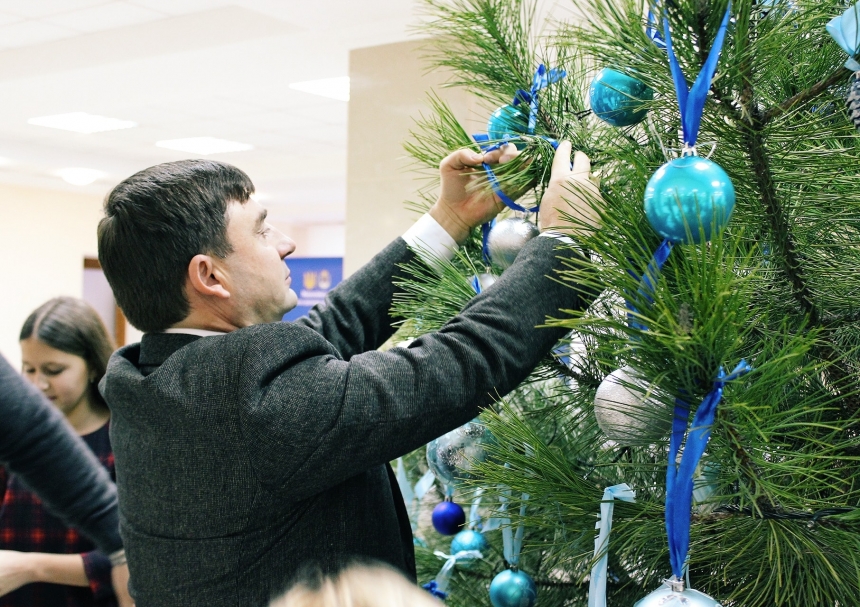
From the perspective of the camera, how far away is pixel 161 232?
2.97 ft

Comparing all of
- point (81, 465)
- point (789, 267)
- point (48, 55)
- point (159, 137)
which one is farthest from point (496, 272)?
point (159, 137)

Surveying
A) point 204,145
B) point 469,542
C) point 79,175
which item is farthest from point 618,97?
point 79,175

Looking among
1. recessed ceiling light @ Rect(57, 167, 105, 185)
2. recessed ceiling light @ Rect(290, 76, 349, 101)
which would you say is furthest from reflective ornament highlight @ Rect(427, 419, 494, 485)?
recessed ceiling light @ Rect(57, 167, 105, 185)

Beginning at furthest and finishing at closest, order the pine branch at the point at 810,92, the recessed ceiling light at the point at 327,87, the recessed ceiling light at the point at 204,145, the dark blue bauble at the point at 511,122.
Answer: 1. the recessed ceiling light at the point at 204,145
2. the recessed ceiling light at the point at 327,87
3. the dark blue bauble at the point at 511,122
4. the pine branch at the point at 810,92

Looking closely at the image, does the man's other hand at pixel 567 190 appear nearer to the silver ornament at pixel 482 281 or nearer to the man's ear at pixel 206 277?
the silver ornament at pixel 482 281

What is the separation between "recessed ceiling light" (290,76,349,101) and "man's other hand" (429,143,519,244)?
4.17 meters

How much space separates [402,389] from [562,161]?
0.25 m

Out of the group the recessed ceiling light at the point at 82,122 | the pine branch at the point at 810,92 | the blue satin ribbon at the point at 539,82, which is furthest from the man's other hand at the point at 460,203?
the recessed ceiling light at the point at 82,122

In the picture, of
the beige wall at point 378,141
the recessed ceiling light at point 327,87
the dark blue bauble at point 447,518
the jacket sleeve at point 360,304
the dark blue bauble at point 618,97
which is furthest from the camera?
the recessed ceiling light at point 327,87

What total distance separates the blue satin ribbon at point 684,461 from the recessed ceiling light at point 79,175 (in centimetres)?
877

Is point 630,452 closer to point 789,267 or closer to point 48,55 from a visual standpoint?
point 789,267

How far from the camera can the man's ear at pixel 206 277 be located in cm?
91

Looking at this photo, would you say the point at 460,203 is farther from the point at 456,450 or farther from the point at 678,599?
the point at 678,599

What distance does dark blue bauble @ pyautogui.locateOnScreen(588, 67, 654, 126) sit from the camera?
0.67 meters
